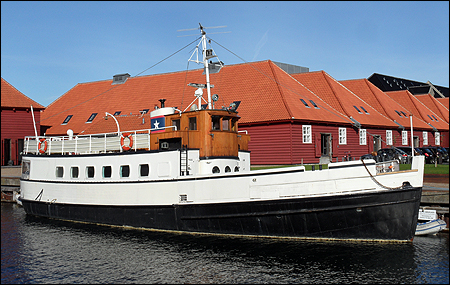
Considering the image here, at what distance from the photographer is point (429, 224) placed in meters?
16.9

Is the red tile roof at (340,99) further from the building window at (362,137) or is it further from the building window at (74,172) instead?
the building window at (74,172)

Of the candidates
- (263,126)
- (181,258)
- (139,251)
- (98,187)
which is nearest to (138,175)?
(98,187)

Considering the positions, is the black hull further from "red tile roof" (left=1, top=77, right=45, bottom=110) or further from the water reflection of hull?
"red tile roof" (left=1, top=77, right=45, bottom=110)

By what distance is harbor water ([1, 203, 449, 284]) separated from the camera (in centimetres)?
1250

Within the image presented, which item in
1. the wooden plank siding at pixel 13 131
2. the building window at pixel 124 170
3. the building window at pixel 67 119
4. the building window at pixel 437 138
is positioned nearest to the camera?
the building window at pixel 124 170

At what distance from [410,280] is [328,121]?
23722mm

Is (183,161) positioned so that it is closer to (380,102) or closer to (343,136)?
(343,136)

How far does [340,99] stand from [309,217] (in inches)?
1036

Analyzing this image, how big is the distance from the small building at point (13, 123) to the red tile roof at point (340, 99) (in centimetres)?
2795

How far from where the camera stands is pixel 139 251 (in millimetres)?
15570

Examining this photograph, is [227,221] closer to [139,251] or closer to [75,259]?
[139,251]

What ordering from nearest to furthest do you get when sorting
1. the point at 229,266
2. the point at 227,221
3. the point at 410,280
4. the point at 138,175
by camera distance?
the point at 410,280
the point at 229,266
the point at 227,221
the point at 138,175

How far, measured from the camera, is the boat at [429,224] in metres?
16.6

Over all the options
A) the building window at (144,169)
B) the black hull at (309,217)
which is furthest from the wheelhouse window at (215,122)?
the black hull at (309,217)
